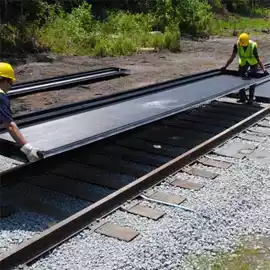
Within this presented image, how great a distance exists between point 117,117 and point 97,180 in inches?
51.2

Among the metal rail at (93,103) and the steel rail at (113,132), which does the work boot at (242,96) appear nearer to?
the metal rail at (93,103)

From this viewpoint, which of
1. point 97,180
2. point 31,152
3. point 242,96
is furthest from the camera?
point 242,96

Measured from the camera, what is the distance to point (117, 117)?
290 inches

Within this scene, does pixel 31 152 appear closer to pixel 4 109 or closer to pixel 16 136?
pixel 16 136

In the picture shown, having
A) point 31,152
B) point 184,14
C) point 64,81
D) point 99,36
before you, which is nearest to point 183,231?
point 31,152

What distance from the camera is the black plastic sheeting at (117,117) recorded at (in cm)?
596

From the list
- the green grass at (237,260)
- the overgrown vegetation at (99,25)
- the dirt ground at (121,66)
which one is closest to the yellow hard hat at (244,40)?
the dirt ground at (121,66)

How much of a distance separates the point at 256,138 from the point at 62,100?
455 centimetres

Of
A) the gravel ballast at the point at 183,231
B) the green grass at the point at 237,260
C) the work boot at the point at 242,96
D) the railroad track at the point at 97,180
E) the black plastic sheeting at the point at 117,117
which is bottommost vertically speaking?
the green grass at the point at 237,260

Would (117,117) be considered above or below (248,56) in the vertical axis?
below

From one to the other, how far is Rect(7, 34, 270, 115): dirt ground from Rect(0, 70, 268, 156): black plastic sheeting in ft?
8.67

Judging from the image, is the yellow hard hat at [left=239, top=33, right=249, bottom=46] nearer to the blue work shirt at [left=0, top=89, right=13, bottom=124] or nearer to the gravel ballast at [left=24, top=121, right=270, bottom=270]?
the gravel ballast at [left=24, top=121, right=270, bottom=270]

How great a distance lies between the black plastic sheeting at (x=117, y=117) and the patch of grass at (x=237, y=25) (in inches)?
762

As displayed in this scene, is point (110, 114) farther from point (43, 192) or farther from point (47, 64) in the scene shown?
point (47, 64)
